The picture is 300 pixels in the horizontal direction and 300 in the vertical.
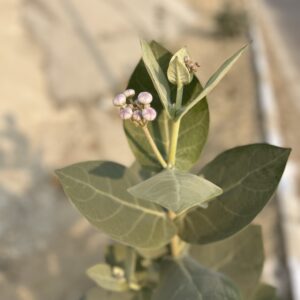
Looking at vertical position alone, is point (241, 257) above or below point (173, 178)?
below

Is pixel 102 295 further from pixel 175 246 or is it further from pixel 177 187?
pixel 177 187

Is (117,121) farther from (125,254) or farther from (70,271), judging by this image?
(125,254)

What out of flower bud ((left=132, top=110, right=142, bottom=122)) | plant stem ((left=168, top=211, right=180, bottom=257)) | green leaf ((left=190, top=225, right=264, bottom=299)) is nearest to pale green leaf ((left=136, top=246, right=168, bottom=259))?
plant stem ((left=168, top=211, right=180, bottom=257))

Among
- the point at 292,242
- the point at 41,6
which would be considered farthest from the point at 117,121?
the point at 41,6

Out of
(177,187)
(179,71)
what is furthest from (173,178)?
(179,71)

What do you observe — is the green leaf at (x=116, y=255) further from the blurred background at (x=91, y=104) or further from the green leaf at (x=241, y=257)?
the blurred background at (x=91, y=104)

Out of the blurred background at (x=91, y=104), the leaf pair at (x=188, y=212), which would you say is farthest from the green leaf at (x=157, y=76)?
the blurred background at (x=91, y=104)
